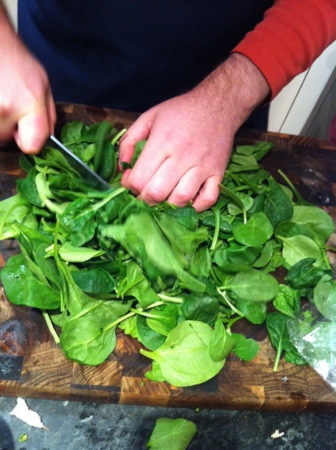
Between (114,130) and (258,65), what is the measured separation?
0.24 metres

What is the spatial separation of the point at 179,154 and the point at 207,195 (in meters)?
0.07

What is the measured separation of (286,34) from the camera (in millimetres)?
817

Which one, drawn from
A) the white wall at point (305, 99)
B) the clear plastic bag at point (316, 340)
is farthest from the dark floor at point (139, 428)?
the white wall at point (305, 99)

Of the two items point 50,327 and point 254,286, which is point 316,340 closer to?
point 254,286

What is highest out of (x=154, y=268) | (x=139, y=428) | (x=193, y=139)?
(x=193, y=139)

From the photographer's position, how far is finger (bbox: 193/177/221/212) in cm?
77

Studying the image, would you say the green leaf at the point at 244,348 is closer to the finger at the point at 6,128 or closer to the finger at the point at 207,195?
the finger at the point at 207,195

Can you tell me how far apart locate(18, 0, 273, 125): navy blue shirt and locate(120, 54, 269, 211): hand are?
0.31 ft

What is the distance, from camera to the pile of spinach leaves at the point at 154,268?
26.7 inches

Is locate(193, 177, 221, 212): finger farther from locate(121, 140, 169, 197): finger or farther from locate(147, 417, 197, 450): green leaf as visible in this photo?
locate(147, 417, 197, 450): green leaf

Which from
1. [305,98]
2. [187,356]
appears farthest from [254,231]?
[305,98]

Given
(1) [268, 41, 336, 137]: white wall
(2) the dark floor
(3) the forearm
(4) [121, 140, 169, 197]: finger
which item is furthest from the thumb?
(1) [268, 41, 336, 137]: white wall

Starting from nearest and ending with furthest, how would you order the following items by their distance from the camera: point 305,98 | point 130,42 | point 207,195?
point 207,195
point 130,42
point 305,98

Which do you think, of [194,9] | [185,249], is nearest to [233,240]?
[185,249]
